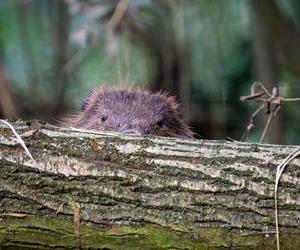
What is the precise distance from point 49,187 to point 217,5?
4.26 metres

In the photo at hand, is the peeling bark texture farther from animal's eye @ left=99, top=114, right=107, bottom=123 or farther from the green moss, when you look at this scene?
animal's eye @ left=99, top=114, right=107, bottom=123

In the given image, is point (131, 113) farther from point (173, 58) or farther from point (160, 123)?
point (173, 58)

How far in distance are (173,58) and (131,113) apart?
2.54 meters

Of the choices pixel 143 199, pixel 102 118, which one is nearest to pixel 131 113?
pixel 102 118

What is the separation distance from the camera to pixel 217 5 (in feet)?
22.5

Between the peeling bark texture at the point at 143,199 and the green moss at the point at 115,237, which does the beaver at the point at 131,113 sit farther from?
the green moss at the point at 115,237

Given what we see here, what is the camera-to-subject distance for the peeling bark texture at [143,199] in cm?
278

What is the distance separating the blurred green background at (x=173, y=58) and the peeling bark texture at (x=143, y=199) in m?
3.25

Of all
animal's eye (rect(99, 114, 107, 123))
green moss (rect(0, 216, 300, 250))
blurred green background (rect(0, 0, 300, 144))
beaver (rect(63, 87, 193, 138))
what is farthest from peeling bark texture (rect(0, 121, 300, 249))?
blurred green background (rect(0, 0, 300, 144))

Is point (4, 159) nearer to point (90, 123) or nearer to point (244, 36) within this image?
point (90, 123)

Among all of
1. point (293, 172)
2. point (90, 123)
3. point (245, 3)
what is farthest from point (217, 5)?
point (293, 172)

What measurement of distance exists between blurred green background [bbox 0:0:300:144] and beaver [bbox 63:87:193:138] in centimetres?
99

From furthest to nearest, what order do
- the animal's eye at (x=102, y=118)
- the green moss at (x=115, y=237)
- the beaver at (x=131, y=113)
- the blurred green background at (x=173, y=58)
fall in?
the blurred green background at (x=173, y=58), the animal's eye at (x=102, y=118), the beaver at (x=131, y=113), the green moss at (x=115, y=237)

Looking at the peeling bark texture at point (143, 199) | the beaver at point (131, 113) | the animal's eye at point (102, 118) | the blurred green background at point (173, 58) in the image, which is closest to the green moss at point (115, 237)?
the peeling bark texture at point (143, 199)
